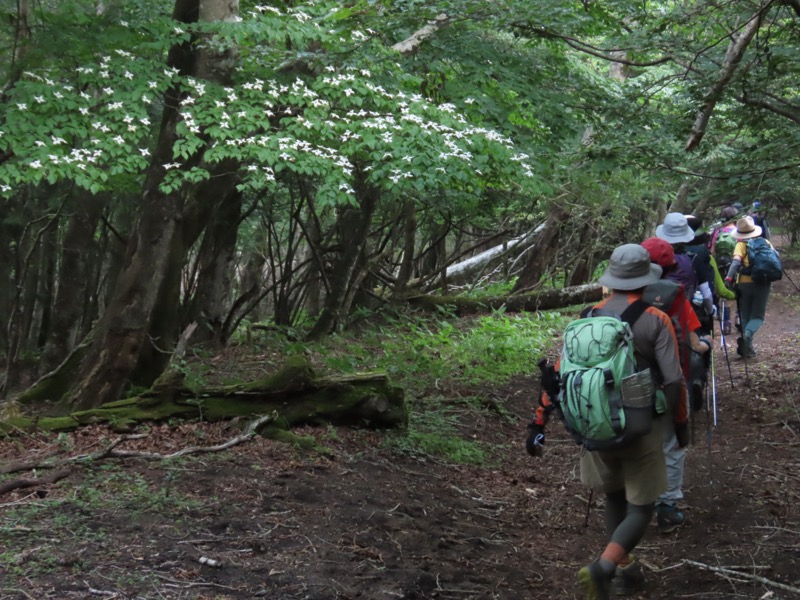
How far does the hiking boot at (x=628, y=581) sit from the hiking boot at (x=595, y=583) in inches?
29.1

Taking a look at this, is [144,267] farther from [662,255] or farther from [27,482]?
[662,255]

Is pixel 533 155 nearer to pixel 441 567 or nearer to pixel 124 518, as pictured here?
pixel 441 567

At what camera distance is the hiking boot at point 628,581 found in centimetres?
481

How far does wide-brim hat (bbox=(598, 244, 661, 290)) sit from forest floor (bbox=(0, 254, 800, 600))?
6.07 feet

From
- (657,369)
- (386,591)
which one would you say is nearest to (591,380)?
(657,369)

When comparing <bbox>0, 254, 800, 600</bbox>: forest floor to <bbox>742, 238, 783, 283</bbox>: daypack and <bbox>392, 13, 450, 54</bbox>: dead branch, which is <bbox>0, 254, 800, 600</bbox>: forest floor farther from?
<bbox>392, 13, 450, 54</bbox>: dead branch

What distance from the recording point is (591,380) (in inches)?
166

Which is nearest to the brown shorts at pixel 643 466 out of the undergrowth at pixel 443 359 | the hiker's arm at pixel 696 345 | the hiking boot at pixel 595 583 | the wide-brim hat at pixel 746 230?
the hiking boot at pixel 595 583

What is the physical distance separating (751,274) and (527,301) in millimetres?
6565

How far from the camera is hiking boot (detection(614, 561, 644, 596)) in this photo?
481 cm

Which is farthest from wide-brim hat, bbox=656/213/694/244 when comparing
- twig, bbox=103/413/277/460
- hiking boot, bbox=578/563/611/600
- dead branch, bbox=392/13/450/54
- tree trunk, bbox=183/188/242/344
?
tree trunk, bbox=183/188/242/344

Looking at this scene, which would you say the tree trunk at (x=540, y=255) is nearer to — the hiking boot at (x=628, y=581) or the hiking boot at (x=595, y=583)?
the hiking boot at (x=628, y=581)

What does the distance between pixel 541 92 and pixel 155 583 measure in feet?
27.9

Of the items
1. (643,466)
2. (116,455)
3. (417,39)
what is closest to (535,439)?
(643,466)
